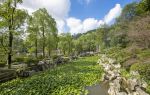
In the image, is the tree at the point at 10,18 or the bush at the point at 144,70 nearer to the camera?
the bush at the point at 144,70

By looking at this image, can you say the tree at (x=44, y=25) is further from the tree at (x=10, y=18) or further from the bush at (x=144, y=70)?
the bush at (x=144, y=70)

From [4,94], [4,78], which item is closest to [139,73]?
[4,94]

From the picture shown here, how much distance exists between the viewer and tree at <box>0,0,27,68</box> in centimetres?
2470

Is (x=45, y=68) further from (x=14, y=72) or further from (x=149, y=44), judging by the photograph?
(x=149, y=44)

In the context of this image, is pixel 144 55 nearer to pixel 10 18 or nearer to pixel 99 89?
pixel 99 89

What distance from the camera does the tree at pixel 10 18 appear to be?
24.7 metres

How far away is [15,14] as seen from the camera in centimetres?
2645

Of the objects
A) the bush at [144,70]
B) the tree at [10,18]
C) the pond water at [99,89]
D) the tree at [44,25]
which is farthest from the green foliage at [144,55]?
the tree at [44,25]

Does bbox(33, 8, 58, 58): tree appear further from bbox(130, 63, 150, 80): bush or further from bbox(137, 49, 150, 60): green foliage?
bbox(130, 63, 150, 80): bush

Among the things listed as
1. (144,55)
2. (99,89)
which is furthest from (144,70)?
(99,89)

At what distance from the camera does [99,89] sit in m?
15.7

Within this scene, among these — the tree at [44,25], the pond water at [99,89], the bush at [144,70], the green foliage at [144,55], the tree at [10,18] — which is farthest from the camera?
the tree at [44,25]

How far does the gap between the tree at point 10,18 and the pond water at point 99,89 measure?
11.8 m

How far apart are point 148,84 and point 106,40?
65396 mm
